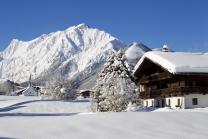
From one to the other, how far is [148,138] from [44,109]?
1457 inches

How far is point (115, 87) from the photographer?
102ft

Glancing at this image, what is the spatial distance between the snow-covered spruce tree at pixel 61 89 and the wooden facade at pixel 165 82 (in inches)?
782

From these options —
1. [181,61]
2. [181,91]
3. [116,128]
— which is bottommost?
[116,128]

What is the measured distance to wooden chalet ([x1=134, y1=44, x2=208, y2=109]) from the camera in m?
34.2

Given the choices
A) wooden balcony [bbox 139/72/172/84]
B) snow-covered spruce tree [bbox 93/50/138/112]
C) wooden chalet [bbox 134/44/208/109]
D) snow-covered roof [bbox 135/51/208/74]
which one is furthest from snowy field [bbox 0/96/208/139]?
wooden balcony [bbox 139/72/172/84]

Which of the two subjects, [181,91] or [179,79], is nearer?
[181,91]

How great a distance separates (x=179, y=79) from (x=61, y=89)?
32.1 m

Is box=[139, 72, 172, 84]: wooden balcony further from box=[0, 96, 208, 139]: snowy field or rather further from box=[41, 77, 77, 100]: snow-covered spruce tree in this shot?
box=[41, 77, 77, 100]: snow-covered spruce tree

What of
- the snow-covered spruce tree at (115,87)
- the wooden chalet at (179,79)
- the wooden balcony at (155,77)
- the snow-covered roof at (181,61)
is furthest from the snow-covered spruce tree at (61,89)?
the snow-covered spruce tree at (115,87)

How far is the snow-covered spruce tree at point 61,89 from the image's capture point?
6262 centimetres

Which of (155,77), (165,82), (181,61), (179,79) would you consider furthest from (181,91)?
(155,77)

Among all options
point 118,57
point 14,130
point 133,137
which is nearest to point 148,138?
point 133,137

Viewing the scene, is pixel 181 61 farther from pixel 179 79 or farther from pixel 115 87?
pixel 115 87

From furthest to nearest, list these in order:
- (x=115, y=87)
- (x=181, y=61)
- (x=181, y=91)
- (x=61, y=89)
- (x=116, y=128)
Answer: (x=61, y=89)
(x=181, y=61)
(x=181, y=91)
(x=115, y=87)
(x=116, y=128)
